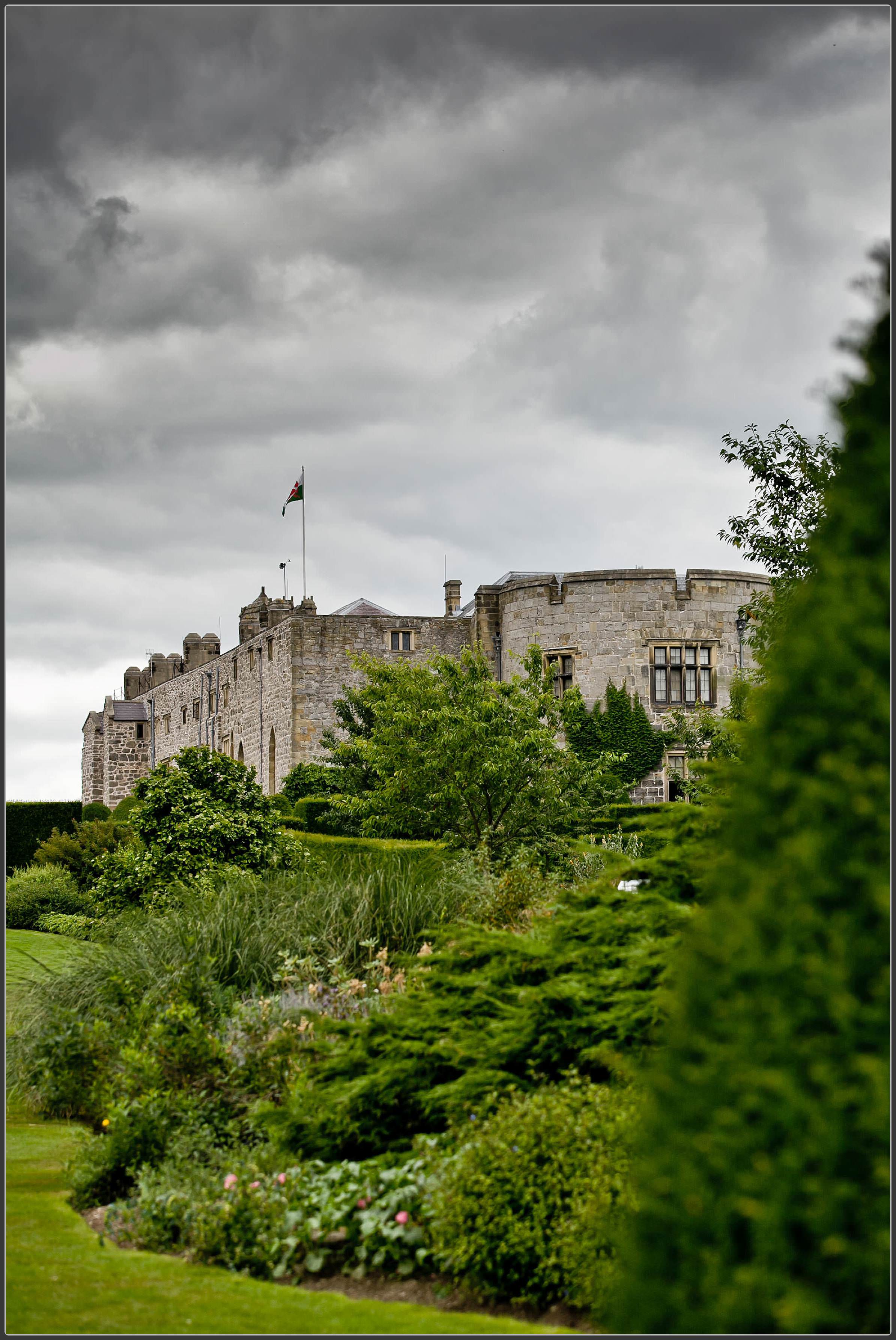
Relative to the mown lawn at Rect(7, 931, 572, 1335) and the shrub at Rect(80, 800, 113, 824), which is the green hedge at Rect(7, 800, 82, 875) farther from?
the mown lawn at Rect(7, 931, 572, 1335)

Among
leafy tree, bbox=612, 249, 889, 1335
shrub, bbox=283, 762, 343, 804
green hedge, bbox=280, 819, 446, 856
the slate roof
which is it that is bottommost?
green hedge, bbox=280, 819, 446, 856

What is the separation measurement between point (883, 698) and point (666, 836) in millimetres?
5192

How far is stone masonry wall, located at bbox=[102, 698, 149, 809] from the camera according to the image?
62.4m

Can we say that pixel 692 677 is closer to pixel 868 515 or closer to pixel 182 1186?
pixel 182 1186

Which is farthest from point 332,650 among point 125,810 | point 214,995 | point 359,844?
point 214,995

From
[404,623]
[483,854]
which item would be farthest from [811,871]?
[404,623]

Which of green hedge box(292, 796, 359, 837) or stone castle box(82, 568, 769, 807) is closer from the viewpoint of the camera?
green hedge box(292, 796, 359, 837)

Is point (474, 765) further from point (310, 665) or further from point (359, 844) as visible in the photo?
point (310, 665)

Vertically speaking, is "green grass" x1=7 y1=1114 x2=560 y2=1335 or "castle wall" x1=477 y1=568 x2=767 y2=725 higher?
"castle wall" x1=477 y1=568 x2=767 y2=725

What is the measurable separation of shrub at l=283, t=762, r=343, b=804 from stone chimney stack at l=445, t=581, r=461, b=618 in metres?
10.4

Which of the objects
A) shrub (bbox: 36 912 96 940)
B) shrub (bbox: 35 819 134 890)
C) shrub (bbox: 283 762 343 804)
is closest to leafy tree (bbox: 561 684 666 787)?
shrub (bbox: 283 762 343 804)

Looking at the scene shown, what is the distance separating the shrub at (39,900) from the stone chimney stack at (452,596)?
23977 mm

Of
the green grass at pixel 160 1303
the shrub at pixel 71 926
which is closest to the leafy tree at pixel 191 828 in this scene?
the shrub at pixel 71 926

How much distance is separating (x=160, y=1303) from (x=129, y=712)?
2384 inches
